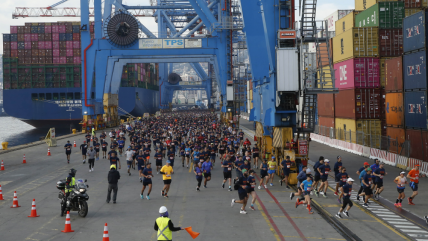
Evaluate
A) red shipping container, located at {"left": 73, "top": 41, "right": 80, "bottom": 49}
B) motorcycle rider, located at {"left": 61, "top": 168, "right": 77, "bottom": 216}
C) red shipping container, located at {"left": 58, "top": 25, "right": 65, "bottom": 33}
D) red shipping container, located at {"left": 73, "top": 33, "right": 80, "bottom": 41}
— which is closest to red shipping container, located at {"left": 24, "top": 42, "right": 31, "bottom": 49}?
red shipping container, located at {"left": 58, "top": 25, "right": 65, "bottom": 33}

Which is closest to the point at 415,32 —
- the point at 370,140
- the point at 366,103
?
the point at 370,140

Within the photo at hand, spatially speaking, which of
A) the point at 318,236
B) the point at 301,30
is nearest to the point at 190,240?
the point at 318,236

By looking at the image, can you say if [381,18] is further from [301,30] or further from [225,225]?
[225,225]

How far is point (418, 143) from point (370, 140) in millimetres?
6494

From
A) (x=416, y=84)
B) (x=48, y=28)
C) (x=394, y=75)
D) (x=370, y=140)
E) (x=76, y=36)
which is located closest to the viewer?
(x=416, y=84)

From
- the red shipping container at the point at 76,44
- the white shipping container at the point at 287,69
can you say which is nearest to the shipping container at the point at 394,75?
the white shipping container at the point at 287,69

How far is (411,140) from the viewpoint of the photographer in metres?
24.8

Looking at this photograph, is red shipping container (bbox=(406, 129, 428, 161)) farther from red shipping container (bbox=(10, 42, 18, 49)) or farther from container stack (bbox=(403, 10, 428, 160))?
red shipping container (bbox=(10, 42, 18, 49))

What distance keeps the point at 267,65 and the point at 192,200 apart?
1024cm

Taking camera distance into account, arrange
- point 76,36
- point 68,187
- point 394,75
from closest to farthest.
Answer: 1. point 68,187
2. point 394,75
3. point 76,36

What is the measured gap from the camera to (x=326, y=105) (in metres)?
41.9

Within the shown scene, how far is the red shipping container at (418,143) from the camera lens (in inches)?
906

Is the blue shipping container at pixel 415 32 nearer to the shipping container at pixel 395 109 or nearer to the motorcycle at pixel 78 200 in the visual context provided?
the shipping container at pixel 395 109

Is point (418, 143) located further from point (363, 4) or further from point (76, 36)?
point (76, 36)
